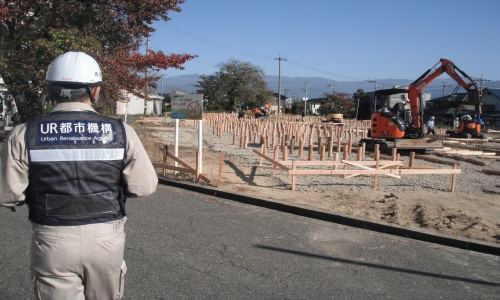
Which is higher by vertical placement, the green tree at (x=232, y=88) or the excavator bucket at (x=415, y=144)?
the green tree at (x=232, y=88)

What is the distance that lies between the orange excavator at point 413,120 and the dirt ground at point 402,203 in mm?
6460

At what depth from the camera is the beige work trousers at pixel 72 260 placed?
7.20 ft

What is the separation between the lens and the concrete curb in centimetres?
601

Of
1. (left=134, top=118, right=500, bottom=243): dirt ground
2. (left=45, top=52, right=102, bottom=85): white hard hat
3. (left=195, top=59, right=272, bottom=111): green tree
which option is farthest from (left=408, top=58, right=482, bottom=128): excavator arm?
(left=195, top=59, right=272, bottom=111): green tree

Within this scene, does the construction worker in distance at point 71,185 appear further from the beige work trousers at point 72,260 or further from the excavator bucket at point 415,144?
the excavator bucket at point 415,144

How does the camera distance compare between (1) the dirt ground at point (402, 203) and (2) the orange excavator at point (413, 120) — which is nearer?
(1) the dirt ground at point (402, 203)

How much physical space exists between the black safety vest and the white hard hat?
0.18 m

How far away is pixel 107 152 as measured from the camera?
229 cm

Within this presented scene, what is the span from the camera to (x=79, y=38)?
12555 mm

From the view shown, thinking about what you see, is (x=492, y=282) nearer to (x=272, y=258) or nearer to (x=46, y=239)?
(x=272, y=258)

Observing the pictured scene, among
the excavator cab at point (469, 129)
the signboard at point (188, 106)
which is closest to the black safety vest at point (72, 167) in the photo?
the signboard at point (188, 106)

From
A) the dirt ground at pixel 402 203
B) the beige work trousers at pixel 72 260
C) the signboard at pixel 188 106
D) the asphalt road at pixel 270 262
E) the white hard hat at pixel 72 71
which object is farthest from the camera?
the signboard at pixel 188 106

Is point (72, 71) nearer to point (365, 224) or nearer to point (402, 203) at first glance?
point (365, 224)

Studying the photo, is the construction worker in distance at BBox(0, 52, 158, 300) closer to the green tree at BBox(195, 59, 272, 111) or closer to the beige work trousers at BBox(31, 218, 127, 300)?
the beige work trousers at BBox(31, 218, 127, 300)
